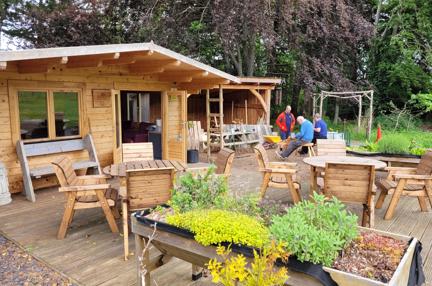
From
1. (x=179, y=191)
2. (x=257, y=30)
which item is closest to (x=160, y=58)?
(x=179, y=191)

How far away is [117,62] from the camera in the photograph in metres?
6.07

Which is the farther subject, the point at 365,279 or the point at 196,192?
the point at 196,192

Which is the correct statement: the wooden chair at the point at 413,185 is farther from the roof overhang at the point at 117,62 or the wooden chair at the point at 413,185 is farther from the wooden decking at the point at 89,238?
the roof overhang at the point at 117,62

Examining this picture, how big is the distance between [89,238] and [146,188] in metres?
1.19

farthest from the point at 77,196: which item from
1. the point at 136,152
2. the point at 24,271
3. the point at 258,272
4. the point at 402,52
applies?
the point at 402,52

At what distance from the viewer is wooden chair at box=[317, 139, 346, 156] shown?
18.9ft

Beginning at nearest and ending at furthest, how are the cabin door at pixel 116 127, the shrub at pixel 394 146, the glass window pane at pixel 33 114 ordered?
1. the glass window pane at pixel 33 114
2. the shrub at pixel 394 146
3. the cabin door at pixel 116 127

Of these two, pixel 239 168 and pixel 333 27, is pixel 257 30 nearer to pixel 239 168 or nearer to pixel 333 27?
pixel 333 27

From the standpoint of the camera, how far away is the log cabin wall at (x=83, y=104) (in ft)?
17.8

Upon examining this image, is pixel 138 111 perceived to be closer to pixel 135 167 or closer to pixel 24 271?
pixel 135 167

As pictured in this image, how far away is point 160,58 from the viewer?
6.07 m

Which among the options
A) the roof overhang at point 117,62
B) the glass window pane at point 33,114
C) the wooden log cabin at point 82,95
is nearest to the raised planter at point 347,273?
the roof overhang at point 117,62

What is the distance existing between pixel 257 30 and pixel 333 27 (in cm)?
363

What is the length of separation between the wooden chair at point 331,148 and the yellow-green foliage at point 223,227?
155 inches
